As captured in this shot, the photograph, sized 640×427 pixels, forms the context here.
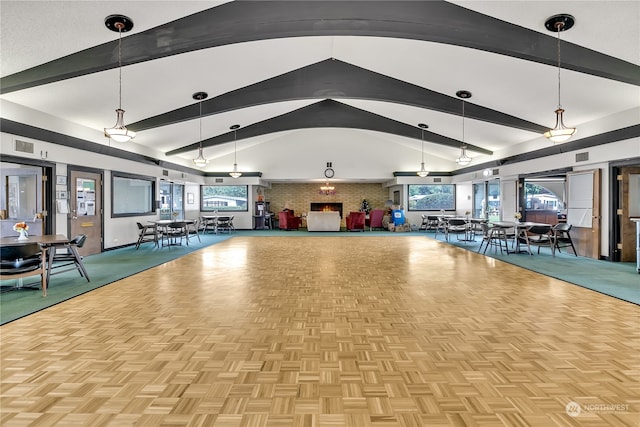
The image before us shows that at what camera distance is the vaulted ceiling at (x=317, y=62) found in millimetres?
3867

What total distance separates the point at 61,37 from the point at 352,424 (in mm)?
5188

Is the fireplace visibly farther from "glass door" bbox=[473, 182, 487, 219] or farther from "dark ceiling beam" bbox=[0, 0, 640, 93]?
"dark ceiling beam" bbox=[0, 0, 640, 93]

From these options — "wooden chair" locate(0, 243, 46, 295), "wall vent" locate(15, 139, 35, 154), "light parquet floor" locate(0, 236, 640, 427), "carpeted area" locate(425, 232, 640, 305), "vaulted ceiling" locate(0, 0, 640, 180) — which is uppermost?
"vaulted ceiling" locate(0, 0, 640, 180)

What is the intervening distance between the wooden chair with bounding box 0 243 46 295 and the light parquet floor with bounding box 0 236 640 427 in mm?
745

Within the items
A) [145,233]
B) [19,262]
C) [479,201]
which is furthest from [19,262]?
[479,201]

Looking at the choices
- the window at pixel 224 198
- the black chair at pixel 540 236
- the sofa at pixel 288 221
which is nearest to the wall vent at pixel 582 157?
the black chair at pixel 540 236

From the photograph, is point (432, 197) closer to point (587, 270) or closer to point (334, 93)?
point (334, 93)

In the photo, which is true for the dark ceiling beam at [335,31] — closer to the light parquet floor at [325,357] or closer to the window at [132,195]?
the light parquet floor at [325,357]

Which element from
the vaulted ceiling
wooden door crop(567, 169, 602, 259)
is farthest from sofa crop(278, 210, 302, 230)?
wooden door crop(567, 169, 602, 259)

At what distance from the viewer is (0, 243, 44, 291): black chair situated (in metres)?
3.78

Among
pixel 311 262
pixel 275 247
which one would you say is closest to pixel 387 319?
pixel 311 262

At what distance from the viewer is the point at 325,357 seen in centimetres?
241

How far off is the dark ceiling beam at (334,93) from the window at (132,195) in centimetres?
184

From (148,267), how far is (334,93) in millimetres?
5432
